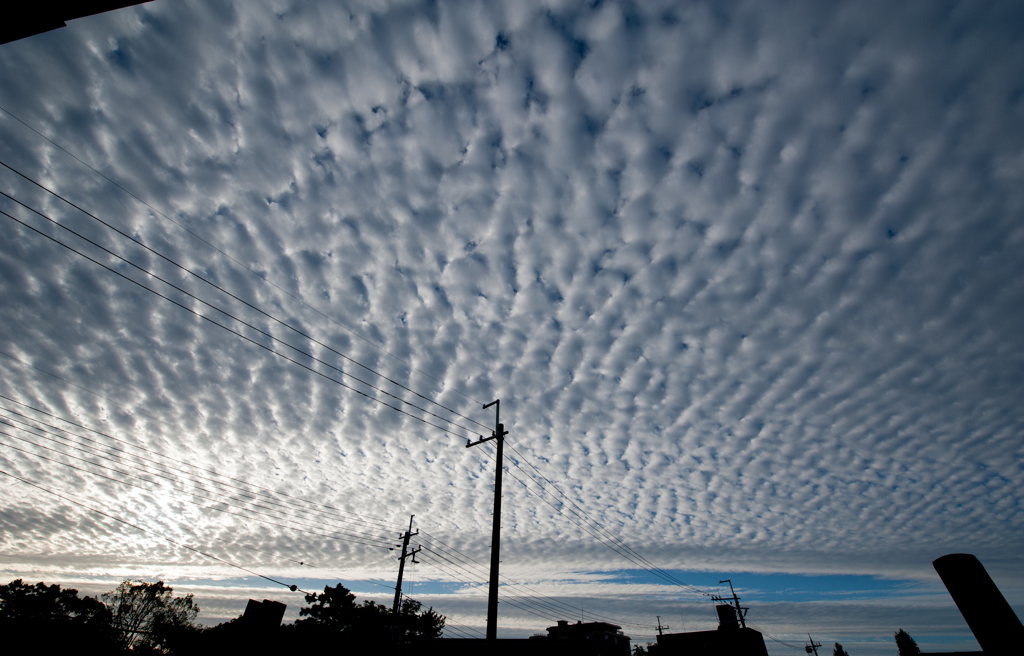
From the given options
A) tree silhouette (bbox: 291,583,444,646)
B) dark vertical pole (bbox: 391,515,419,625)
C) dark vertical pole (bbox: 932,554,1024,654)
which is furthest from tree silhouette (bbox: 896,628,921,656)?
dark vertical pole (bbox: 932,554,1024,654)

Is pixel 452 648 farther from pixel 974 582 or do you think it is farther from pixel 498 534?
pixel 974 582

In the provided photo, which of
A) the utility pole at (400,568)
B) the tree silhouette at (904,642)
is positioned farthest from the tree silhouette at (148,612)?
the tree silhouette at (904,642)

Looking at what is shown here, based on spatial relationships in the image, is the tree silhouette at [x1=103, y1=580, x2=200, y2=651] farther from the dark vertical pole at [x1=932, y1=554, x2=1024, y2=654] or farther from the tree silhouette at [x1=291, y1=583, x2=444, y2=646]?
the dark vertical pole at [x1=932, y1=554, x2=1024, y2=654]

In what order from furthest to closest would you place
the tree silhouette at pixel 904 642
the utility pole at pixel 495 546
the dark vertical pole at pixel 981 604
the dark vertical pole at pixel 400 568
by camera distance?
1. the tree silhouette at pixel 904 642
2. the dark vertical pole at pixel 400 568
3. the utility pole at pixel 495 546
4. the dark vertical pole at pixel 981 604

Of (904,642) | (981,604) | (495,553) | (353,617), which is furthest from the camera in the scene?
(904,642)

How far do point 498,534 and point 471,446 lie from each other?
4.39m

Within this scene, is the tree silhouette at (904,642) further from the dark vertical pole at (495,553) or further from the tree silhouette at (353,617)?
the dark vertical pole at (495,553)

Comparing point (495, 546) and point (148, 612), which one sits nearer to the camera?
point (495, 546)

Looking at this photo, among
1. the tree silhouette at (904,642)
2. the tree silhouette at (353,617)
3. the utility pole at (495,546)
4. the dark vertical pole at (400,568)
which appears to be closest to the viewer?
the utility pole at (495,546)

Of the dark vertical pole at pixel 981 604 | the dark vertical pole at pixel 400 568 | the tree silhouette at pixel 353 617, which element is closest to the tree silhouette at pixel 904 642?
the tree silhouette at pixel 353 617

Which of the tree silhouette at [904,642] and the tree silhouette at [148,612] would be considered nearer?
the tree silhouette at [148,612]

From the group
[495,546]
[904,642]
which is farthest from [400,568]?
[904,642]

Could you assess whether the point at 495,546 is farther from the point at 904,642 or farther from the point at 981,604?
the point at 904,642

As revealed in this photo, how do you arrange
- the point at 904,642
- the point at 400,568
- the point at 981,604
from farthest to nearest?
the point at 904,642 < the point at 400,568 < the point at 981,604
